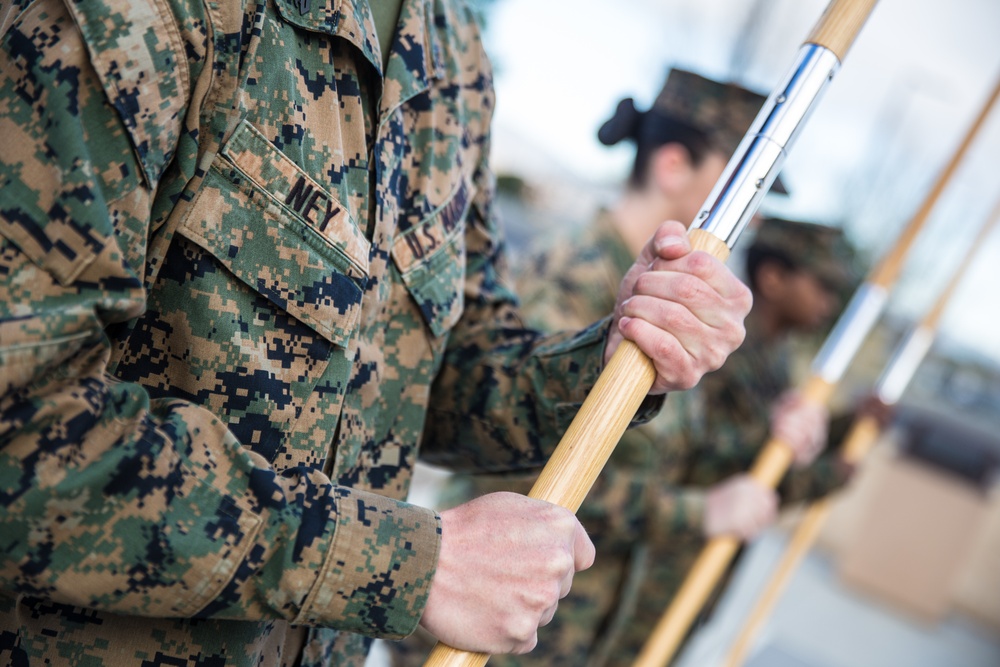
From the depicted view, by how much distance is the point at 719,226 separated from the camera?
3.23ft

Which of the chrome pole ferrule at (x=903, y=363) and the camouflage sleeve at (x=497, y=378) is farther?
the chrome pole ferrule at (x=903, y=363)

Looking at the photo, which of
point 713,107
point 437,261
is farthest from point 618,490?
point 437,261

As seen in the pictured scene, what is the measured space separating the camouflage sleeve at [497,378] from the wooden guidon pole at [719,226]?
0.14 metres

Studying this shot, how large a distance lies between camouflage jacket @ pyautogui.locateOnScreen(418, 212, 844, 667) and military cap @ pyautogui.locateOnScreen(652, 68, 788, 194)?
0.35 m

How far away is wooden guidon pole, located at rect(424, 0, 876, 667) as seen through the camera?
3.00ft

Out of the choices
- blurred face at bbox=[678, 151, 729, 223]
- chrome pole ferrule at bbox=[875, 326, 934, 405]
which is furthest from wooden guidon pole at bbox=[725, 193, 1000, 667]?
blurred face at bbox=[678, 151, 729, 223]

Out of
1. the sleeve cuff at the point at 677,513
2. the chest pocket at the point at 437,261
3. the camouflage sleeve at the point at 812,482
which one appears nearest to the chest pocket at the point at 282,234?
the chest pocket at the point at 437,261

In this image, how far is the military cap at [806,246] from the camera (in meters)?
3.48

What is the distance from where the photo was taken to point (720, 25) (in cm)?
759

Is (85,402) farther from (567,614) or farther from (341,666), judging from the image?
(567,614)

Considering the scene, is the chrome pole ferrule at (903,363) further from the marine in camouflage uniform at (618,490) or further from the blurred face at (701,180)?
the blurred face at (701,180)

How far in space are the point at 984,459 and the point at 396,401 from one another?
21.1ft

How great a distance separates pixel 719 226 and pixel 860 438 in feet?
8.21

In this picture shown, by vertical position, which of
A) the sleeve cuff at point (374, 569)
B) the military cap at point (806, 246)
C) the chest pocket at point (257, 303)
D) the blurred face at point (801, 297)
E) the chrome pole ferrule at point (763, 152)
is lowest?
the sleeve cuff at point (374, 569)
